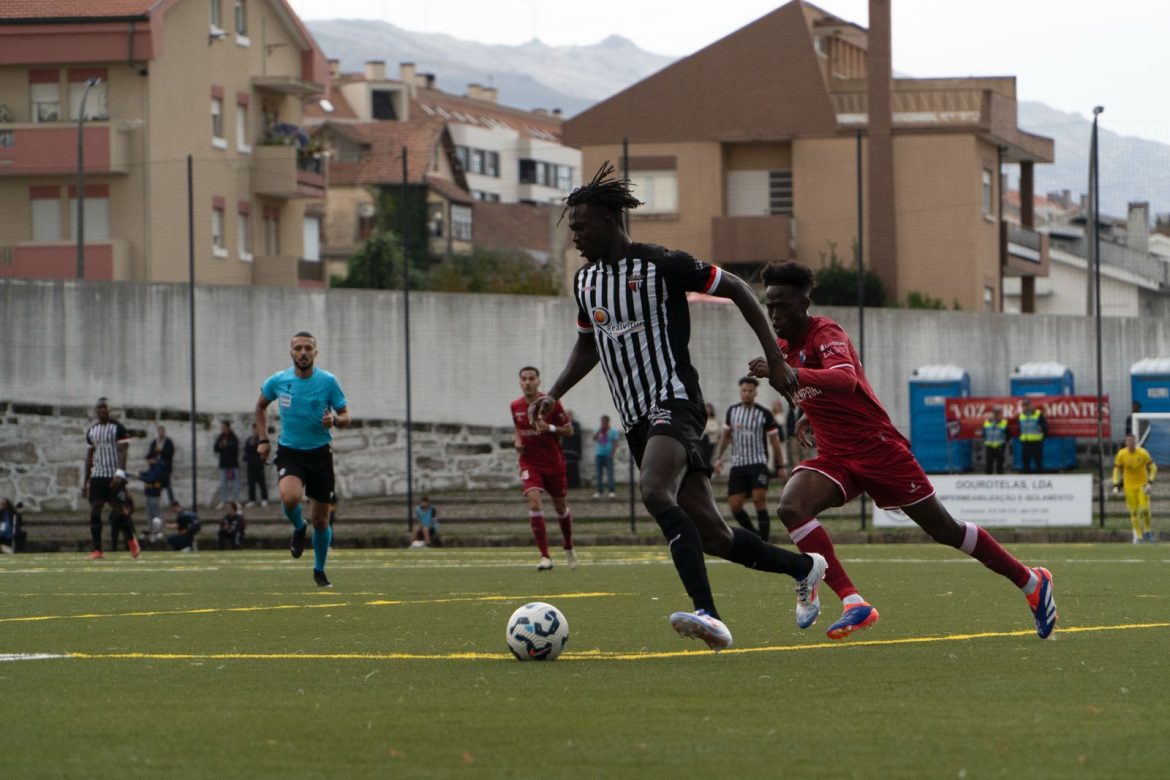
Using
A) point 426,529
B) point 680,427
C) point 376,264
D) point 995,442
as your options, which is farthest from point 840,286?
point 680,427

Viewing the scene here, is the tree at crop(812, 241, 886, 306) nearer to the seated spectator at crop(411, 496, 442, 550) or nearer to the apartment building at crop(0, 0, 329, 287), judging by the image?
the seated spectator at crop(411, 496, 442, 550)

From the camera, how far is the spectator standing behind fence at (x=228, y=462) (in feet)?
113

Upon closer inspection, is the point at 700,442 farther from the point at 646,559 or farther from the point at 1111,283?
the point at 1111,283

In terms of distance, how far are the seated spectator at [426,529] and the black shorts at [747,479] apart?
26.6 ft

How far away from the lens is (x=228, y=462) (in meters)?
34.6

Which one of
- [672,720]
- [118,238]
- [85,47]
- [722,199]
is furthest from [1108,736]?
[722,199]

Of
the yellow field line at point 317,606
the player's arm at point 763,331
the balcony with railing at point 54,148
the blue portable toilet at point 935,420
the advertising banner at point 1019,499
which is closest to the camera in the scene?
the player's arm at point 763,331

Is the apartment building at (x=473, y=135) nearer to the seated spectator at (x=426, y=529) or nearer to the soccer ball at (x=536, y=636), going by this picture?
the seated spectator at (x=426, y=529)

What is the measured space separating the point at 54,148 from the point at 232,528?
20547 millimetres

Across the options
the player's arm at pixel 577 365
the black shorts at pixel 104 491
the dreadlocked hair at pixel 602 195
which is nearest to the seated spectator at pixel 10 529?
the black shorts at pixel 104 491

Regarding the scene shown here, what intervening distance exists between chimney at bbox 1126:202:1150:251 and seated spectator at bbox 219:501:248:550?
20.7 metres

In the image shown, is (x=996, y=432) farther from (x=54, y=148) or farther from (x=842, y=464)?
(x=842, y=464)

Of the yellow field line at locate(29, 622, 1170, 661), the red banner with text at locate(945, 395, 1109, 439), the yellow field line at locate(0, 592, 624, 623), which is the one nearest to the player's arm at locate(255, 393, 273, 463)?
the yellow field line at locate(0, 592, 624, 623)

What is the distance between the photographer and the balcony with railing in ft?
153
